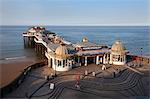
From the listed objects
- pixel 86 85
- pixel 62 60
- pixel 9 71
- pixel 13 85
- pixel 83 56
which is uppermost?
pixel 83 56

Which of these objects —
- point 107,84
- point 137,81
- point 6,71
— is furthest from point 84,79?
point 6,71

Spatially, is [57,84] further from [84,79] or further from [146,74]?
[146,74]

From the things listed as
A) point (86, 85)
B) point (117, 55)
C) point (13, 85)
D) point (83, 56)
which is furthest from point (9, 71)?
point (117, 55)

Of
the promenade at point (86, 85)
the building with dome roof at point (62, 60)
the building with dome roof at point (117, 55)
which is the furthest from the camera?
Answer: the building with dome roof at point (117, 55)

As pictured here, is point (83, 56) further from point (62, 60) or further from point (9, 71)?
point (9, 71)

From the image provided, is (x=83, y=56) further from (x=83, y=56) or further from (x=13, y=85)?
(x=13, y=85)

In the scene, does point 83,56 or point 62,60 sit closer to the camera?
point 62,60

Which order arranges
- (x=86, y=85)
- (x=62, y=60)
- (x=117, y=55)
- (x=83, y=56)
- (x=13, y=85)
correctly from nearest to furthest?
(x=13, y=85)
(x=86, y=85)
(x=62, y=60)
(x=83, y=56)
(x=117, y=55)

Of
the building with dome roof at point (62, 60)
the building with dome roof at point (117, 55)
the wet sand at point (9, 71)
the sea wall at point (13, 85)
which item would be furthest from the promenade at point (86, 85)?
the wet sand at point (9, 71)

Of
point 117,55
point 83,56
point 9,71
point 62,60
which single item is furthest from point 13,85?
point 117,55

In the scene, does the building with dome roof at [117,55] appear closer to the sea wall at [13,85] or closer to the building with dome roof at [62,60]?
the building with dome roof at [62,60]

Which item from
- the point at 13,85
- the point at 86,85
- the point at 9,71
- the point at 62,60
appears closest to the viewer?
the point at 13,85

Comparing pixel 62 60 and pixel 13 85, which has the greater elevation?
pixel 62 60

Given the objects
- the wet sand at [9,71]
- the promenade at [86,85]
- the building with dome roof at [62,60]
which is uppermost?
the building with dome roof at [62,60]
